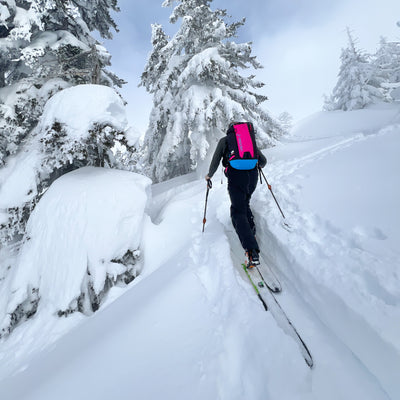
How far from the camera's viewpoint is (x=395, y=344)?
1517mm

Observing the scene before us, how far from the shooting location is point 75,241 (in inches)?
168

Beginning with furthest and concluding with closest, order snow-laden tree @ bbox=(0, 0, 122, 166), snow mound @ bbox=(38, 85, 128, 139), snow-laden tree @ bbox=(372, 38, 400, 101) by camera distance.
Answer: snow-laden tree @ bbox=(372, 38, 400, 101), snow-laden tree @ bbox=(0, 0, 122, 166), snow mound @ bbox=(38, 85, 128, 139)

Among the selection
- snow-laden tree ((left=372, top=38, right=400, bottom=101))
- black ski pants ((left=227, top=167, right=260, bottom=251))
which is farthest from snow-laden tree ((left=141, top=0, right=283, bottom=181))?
snow-laden tree ((left=372, top=38, right=400, bottom=101))

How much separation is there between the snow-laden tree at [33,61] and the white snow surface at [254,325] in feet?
12.7

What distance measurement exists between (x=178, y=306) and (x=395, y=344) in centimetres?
214

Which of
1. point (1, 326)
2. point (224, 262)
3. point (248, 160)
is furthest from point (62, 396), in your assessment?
point (248, 160)

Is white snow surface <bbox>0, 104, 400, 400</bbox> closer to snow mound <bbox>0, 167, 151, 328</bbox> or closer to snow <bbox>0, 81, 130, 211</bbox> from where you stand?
snow mound <bbox>0, 167, 151, 328</bbox>

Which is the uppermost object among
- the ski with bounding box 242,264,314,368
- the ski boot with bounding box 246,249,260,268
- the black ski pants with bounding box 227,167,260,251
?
the black ski pants with bounding box 227,167,260,251

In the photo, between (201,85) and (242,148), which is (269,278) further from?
(201,85)

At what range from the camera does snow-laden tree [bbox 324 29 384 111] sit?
25.0 meters

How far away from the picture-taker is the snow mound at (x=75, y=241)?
399 centimetres

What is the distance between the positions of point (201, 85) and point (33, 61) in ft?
22.8

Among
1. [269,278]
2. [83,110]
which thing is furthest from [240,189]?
[83,110]

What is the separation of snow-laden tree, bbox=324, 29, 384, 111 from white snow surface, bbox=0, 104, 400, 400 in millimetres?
28676
